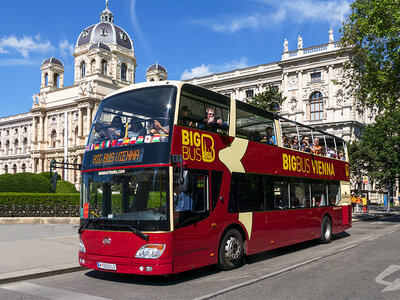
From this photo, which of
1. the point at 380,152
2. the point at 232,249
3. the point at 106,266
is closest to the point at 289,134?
the point at 232,249

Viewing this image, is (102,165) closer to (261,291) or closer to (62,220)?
(261,291)

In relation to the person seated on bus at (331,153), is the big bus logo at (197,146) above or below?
below

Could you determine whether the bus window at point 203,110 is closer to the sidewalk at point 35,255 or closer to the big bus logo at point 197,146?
the big bus logo at point 197,146

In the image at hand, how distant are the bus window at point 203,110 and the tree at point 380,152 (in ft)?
110

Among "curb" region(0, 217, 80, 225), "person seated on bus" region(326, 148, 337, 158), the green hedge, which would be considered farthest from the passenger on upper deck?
the green hedge

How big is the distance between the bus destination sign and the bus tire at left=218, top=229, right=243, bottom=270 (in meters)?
2.68

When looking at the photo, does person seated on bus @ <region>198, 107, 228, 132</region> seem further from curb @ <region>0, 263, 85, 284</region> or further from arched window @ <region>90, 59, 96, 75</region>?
arched window @ <region>90, 59, 96, 75</region>

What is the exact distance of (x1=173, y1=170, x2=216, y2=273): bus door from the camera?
7.09 meters

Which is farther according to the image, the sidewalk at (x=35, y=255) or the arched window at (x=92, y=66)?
the arched window at (x=92, y=66)

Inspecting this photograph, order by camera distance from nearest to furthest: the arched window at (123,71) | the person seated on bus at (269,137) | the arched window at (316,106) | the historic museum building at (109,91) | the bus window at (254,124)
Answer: the bus window at (254,124), the person seated on bus at (269,137), the historic museum building at (109,91), the arched window at (316,106), the arched window at (123,71)

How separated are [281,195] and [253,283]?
3863 mm

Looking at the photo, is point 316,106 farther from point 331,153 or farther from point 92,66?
point 92,66

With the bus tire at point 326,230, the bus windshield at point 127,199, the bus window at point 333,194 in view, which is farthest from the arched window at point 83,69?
the bus windshield at point 127,199

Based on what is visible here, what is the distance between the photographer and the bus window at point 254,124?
9.47 m
